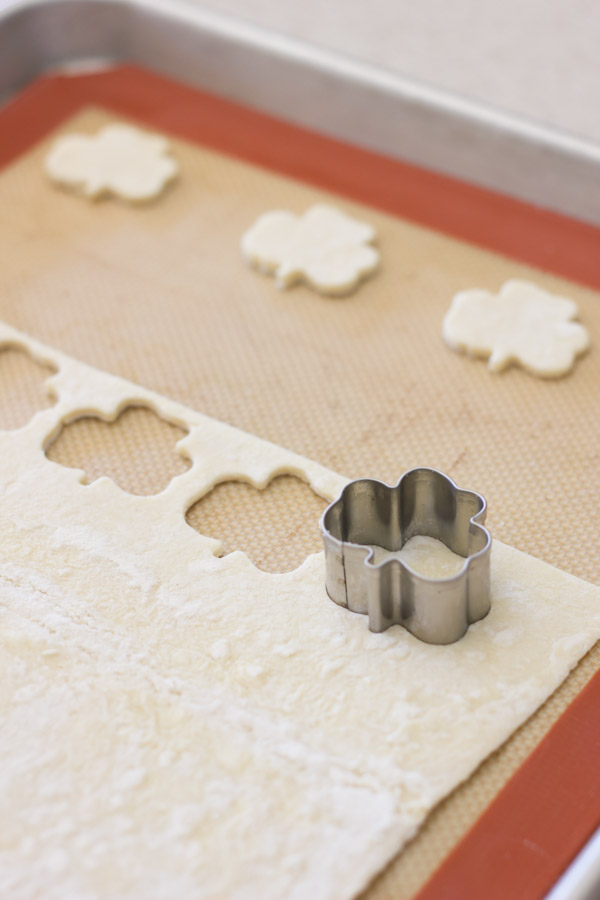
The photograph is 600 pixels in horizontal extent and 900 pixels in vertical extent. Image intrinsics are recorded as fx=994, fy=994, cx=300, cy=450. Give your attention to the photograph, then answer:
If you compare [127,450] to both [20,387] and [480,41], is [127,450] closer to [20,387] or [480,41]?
[20,387]

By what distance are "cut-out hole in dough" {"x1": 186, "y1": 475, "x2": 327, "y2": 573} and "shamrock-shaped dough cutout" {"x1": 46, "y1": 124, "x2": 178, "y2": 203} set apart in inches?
20.4

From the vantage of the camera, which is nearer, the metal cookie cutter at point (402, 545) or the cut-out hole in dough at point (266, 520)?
the metal cookie cutter at point (402, 545)

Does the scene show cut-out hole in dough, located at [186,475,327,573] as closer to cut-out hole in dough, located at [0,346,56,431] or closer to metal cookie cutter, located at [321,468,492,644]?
metal cookie cutter, located at [321,468,492,644]

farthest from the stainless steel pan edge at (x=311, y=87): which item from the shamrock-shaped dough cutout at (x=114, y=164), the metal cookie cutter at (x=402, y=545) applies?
the metal cookie cutter at (x=402, y=545)

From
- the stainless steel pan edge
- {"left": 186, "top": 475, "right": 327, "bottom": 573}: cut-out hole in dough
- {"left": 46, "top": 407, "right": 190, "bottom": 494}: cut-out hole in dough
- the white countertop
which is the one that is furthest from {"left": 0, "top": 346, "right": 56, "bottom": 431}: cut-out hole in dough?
the white countertop

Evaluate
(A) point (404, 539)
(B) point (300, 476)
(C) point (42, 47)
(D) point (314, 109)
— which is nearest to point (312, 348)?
(B) point (300, 476)

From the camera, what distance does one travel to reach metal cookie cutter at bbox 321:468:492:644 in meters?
0.83

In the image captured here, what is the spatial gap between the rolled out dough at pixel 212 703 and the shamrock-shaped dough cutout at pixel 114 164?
0.51 m

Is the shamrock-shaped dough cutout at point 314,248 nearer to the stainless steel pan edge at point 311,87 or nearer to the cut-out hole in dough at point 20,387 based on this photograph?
the stainless steel pan edge at point 311,87

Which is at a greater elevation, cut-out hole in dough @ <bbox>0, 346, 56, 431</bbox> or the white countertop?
the white countertop

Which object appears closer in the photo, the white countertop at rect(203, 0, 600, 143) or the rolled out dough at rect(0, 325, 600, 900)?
the rolled out dough at rect(0, 325, 600, 900)

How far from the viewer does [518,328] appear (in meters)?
1.14

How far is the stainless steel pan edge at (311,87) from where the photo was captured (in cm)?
126

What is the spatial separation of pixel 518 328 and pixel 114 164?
61cm
